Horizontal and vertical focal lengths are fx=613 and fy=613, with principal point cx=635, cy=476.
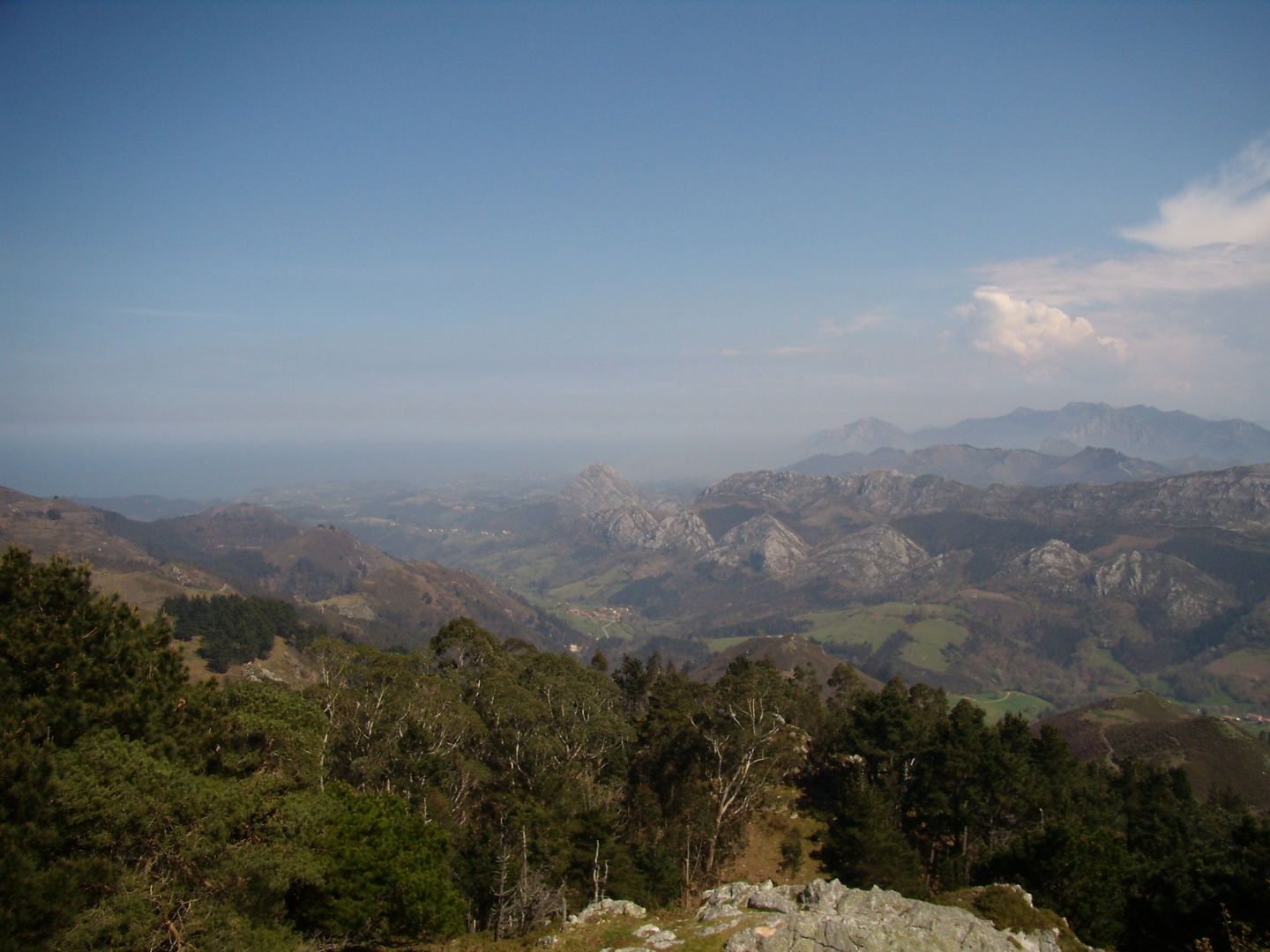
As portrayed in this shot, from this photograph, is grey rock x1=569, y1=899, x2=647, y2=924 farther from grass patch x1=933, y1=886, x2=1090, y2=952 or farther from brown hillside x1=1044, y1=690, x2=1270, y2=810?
brown hillside x1=1044, y1=690, x2=1270, y2=810

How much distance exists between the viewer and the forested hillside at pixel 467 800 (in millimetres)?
16234

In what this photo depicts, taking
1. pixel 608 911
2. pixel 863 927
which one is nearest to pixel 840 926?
pixel 863 927

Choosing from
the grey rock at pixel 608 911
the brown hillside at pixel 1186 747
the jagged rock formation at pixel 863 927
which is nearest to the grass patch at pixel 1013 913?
the jagged rock formation at pixel 863 927

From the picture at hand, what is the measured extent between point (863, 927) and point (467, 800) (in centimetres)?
2854

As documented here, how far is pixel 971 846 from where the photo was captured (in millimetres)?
43094

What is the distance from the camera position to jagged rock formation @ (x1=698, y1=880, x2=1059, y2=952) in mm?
21594

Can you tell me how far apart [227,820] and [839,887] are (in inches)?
955

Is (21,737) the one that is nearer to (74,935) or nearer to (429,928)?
(74,935)

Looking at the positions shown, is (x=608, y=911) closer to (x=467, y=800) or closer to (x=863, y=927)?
(x=863, y=927)

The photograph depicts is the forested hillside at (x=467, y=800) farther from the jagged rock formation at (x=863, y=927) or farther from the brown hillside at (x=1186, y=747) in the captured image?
the brown hillside at (x=1186, y=747)

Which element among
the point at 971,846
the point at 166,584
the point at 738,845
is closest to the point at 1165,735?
the point at 971,846

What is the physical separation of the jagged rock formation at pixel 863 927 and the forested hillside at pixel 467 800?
8.31 m

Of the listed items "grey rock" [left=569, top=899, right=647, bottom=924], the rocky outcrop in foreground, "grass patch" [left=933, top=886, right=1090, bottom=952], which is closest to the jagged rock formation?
the rocky outcrop in foreground

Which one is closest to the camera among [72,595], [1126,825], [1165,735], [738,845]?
[72,595]
